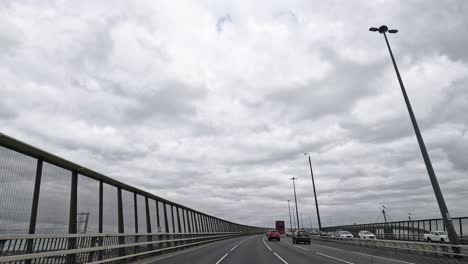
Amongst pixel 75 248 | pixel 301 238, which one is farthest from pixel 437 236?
pixel 75 248

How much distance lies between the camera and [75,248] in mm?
10664

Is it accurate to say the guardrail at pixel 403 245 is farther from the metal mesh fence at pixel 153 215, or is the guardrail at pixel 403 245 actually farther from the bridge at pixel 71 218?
the metal mesh fence at pixel 153 215

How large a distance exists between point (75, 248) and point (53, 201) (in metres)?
1.59

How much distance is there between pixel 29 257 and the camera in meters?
8.04

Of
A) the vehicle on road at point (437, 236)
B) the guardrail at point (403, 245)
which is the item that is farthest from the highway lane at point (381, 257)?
the vehicle on road at point (437, 236)

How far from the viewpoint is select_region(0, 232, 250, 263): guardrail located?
7.75 m

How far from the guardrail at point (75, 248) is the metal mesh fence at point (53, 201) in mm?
430

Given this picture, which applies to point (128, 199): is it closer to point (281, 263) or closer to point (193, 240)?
point (281, 263)

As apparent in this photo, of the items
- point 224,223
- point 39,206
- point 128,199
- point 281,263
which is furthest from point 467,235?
point 224,223

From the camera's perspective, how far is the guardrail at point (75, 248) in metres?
7.75

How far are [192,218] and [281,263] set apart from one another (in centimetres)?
2229

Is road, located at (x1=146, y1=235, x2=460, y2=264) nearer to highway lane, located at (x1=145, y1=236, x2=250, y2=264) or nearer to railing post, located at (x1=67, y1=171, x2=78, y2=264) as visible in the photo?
highway lane, located at (x1=145, y1=236, x2=250, y2=264)

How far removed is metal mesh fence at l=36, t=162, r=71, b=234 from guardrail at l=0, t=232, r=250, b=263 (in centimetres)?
43

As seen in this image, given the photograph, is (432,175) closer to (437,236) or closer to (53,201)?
(53,201)
